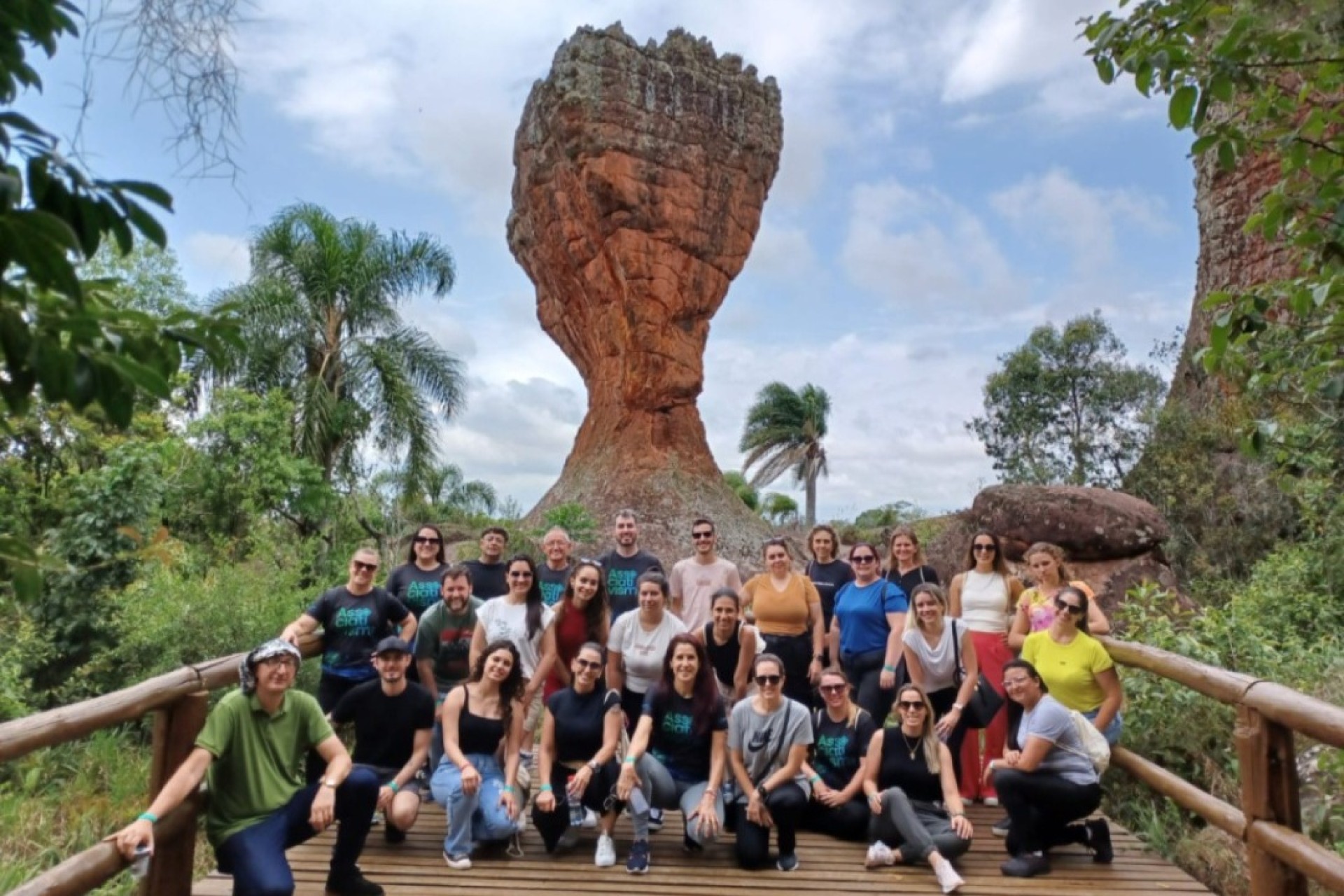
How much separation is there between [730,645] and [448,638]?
5.33 ft

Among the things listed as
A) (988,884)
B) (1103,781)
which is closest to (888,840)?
(988,884)

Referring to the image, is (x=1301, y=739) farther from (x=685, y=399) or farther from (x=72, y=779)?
(x=685, y=399)

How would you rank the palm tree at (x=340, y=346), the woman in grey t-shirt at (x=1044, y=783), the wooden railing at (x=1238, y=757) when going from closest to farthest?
the wooden railing at (x=1238, y=757) < the woman in grey t-shirt at (x=1044, y=783) < the palm tree at (x=340, y=346)

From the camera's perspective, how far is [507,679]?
4.74 m

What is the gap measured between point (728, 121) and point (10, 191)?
62.9 ft

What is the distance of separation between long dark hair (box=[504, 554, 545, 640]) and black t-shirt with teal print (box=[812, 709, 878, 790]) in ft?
5.37

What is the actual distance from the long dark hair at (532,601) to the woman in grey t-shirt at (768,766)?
1.22 m

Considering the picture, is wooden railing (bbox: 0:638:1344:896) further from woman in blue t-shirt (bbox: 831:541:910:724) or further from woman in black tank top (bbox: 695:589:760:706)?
woman in black tank top (bbox: 695:589:760:706)

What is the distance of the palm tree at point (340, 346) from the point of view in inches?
593

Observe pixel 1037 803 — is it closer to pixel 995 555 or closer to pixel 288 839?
pixel 995 555

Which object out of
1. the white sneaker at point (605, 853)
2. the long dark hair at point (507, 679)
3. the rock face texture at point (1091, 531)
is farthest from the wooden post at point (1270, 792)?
the rock face texture at point (1091, 531)

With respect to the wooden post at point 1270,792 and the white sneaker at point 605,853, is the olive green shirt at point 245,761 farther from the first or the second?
the wooden post at point 1270,792

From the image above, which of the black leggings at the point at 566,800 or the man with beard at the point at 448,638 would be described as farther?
the man with beard at the point at 448,638

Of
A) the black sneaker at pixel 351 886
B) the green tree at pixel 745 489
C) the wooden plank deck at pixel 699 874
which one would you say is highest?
the green tree at pixel 745 489
